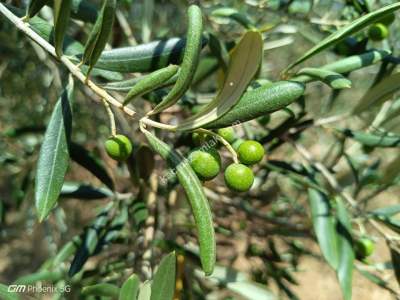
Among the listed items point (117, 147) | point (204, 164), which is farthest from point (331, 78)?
point (117, 147)

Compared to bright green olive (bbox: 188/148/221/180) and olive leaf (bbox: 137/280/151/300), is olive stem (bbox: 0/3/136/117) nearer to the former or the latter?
bright green olive (bbox: 188/148/221/180)

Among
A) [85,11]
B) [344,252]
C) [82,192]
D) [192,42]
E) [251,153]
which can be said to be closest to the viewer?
[192,42]

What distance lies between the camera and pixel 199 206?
2.57 ft

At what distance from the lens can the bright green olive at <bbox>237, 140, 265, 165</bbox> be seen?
857 millimetres

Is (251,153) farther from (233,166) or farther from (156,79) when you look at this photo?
(156,79)

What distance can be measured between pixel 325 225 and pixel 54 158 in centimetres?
78

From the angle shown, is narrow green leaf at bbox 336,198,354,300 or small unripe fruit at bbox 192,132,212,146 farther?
narrow green leaf at bbox 336,198,354,300

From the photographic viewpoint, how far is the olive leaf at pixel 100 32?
2.58ft

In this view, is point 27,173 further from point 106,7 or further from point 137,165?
point 106,7

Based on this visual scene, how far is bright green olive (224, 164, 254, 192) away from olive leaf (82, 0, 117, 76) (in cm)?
32

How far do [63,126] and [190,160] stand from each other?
293 mm

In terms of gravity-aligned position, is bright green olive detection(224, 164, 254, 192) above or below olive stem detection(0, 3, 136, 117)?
below

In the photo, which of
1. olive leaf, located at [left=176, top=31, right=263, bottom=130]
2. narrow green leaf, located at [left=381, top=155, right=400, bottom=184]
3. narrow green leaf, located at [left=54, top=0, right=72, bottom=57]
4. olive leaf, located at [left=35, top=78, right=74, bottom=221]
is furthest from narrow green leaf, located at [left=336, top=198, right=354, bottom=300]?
narrow green leaf, located at [left=54, top=0, right=72, bottom=57]

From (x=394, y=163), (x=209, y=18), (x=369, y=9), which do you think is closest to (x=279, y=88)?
(x=369, y=9)
